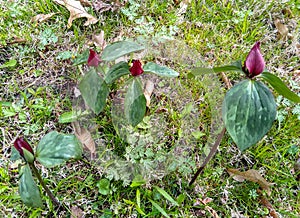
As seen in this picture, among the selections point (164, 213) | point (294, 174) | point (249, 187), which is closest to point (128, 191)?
point (164, 213)

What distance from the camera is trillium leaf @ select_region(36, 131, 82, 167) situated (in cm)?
112

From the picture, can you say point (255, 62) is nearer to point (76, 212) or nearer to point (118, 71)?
point (118, 71)

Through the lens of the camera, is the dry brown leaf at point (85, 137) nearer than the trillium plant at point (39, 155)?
No

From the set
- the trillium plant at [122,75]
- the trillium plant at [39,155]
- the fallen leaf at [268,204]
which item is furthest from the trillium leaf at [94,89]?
the fallen leaf at [268,204]

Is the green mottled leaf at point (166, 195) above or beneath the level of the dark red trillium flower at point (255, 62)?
beneath

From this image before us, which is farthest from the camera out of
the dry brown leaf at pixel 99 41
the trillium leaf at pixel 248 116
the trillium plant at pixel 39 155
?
the dry brown leaf at pixel 99 41

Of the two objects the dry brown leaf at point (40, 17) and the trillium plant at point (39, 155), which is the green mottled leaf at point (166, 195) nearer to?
the trillium plant at point (39, 155)

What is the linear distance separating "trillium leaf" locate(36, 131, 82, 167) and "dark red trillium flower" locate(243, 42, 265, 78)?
0.60 meters

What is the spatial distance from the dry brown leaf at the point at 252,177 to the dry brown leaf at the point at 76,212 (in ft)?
2.14

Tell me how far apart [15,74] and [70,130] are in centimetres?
43

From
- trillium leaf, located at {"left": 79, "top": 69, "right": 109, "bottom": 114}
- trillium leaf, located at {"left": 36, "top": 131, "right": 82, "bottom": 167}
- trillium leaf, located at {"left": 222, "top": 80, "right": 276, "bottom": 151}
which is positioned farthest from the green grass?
trillium leaf, located at {"left": 222, "top": 80, "right": 276, "bottom": 151}

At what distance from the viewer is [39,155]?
1129 mm

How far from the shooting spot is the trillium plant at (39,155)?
42.9 inches

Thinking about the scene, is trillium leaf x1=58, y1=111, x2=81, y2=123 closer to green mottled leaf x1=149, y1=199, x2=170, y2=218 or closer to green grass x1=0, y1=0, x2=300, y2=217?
green grass x1=0, y1=0, x2=300, y2=217
